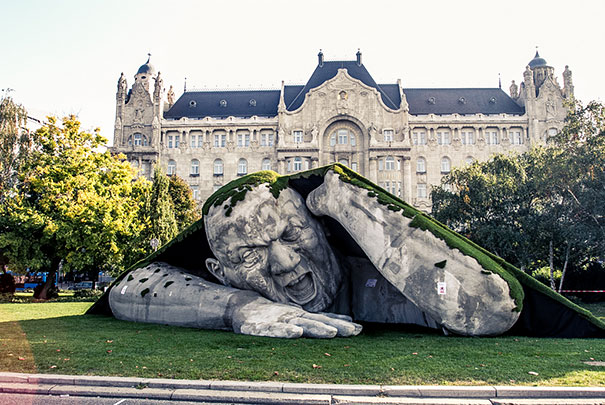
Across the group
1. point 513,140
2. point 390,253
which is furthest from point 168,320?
point 513,140

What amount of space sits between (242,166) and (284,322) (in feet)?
179

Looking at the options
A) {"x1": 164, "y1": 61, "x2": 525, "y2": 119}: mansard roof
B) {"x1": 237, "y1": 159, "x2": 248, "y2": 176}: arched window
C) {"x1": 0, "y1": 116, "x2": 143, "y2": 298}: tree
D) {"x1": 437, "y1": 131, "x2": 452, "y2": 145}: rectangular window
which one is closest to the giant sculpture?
{"x1": 0, "y1": 116, "x2": 143, "y2": 298}: tree

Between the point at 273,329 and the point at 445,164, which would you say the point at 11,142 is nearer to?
the point at 273,329

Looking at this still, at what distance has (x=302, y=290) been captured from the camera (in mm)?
16172

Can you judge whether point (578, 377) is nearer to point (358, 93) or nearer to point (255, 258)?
point (255, 258)

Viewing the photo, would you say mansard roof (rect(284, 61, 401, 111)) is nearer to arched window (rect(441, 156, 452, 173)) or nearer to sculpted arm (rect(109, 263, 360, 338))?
arched window (rect(441, 156, 452, 173))

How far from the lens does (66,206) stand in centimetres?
2930

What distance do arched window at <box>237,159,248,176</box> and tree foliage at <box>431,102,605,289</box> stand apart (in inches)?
1352

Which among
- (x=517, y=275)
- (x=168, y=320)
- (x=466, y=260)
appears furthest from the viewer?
(x=168, y=320)

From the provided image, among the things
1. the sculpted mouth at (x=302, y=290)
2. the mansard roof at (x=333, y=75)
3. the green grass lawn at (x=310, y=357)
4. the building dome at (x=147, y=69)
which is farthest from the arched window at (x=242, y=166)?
the green grass lawn at (x=310, y=357)

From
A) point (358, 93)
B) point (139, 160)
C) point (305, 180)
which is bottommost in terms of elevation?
point (305, 180)

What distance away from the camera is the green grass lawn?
8531mm

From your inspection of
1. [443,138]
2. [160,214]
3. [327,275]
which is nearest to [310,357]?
[327,275]

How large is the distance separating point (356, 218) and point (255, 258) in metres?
3.56
